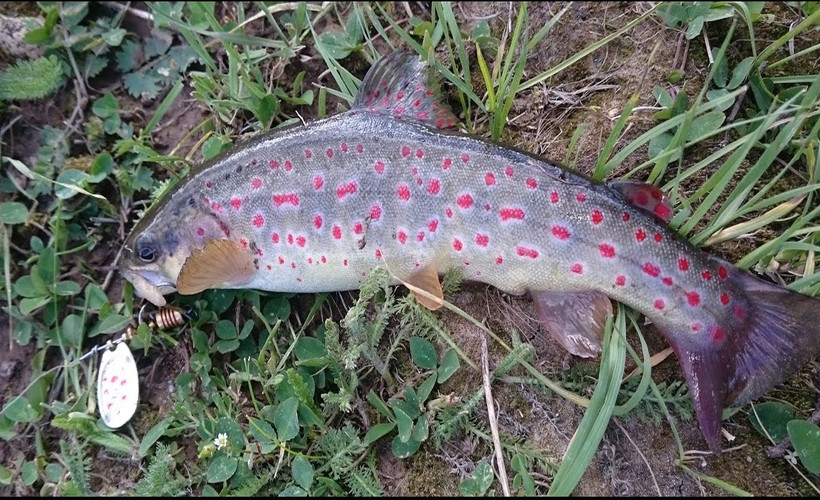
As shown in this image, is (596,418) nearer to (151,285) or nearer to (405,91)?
(405,91)

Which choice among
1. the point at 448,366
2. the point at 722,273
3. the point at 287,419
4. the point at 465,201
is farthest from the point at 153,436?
the point at 722,273

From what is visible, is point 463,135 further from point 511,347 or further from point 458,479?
point 458,479

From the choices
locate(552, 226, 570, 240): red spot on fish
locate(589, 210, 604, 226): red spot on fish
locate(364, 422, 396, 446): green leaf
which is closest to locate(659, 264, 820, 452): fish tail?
locate(589, 210, 604, 226): red spot on fish

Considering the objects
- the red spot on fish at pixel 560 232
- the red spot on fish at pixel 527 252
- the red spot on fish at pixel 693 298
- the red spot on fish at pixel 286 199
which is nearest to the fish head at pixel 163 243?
the red spot on fish at pixel 286 199

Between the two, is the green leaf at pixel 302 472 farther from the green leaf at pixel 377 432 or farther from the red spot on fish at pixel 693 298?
the red spot on fish at pixel 693 298

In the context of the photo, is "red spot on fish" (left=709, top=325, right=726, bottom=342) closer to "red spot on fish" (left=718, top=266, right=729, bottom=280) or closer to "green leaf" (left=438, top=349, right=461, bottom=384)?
"red spot on fish" (left=718, top=266, right=729, bottom=280)

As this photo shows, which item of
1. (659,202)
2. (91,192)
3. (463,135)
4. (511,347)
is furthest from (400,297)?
(91,192)

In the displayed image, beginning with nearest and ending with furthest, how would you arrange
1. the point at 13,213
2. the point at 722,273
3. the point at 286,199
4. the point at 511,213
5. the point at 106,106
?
the point at 722,273
the point at 511,213
the point at 286,199
the point at 13,213
the point at 106,106
